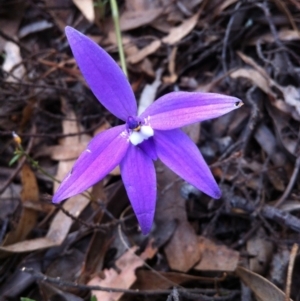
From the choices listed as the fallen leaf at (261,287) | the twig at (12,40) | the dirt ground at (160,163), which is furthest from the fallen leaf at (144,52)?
the fallen leaf at (261,287)

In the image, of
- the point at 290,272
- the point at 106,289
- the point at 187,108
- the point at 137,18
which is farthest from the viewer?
the point at 137,18

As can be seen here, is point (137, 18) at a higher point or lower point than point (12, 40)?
lower

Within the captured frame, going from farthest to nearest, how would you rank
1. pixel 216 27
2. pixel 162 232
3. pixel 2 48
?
1. pixel 2 48
2. pixel 216 27
3. pixel 162 232

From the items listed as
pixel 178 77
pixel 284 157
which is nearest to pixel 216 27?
pixel 178 77

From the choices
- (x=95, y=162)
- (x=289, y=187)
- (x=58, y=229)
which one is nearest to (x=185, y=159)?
(x=95, y=162)

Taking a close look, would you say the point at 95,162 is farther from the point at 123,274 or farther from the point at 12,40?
the point at 12,40

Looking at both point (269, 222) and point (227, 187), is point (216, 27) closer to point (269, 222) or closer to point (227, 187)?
point (227, 187)
